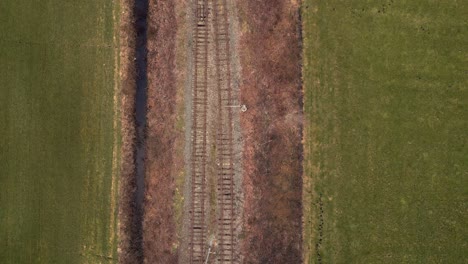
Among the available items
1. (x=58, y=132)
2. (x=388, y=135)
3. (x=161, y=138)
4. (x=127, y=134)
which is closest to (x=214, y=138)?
(x=161, y=138)

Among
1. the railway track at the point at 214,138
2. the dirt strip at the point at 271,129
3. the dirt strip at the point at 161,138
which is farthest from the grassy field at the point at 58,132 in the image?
the dirt strip at the point at 271,129

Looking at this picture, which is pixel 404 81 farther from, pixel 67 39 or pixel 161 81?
pixel 67 39

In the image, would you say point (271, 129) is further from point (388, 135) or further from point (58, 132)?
point (58, 132)

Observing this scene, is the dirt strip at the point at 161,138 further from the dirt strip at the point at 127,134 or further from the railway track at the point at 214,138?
the railway track at the point at 214,138

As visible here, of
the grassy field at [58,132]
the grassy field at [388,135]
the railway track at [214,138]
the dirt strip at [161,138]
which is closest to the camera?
the grassy field at [388,135]

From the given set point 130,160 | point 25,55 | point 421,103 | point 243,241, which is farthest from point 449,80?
point 25,55
